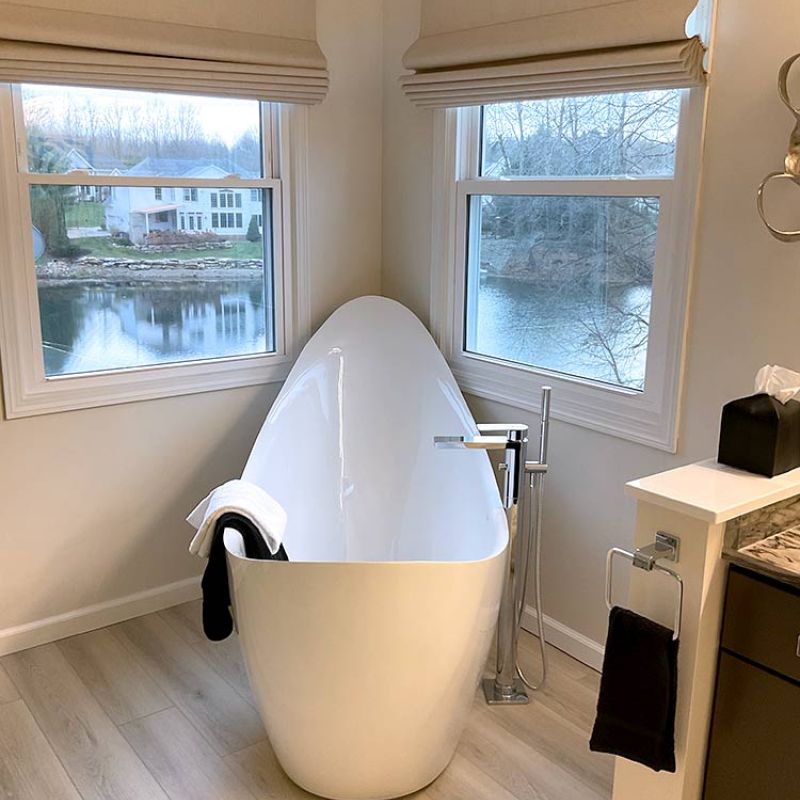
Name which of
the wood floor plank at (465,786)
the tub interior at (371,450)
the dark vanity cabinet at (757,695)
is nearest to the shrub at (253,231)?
the tub interior at (371,450)

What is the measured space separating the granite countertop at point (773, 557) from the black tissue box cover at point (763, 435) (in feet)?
0.46

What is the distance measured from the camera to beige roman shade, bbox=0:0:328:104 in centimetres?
246

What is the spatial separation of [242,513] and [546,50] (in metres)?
1.58

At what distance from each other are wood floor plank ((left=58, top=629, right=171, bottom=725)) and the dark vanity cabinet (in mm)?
1587

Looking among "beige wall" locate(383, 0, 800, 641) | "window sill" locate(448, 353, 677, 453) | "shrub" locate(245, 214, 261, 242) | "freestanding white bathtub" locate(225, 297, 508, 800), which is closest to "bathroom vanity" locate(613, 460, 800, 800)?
"freestanding white bathtub" locate(225, 297, 508, 800)

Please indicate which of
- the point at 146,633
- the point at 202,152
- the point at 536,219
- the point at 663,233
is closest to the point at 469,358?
the point at 536,219

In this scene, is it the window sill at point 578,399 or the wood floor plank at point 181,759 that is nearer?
the wood floor plank at point 181,759

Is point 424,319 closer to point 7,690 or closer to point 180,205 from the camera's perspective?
point 180,205

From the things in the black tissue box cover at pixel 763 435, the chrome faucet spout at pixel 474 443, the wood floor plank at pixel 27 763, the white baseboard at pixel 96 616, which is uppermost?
the black tissue box cover at pixel 763 435

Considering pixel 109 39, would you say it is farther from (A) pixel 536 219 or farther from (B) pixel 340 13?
(A) pixel 536 219

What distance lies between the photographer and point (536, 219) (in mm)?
2865

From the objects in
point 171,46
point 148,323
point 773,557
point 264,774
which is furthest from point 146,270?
point 773,557

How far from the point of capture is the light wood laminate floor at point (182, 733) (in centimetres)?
222

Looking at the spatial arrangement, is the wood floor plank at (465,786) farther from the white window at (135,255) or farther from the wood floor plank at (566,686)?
the white window at (135,255)
